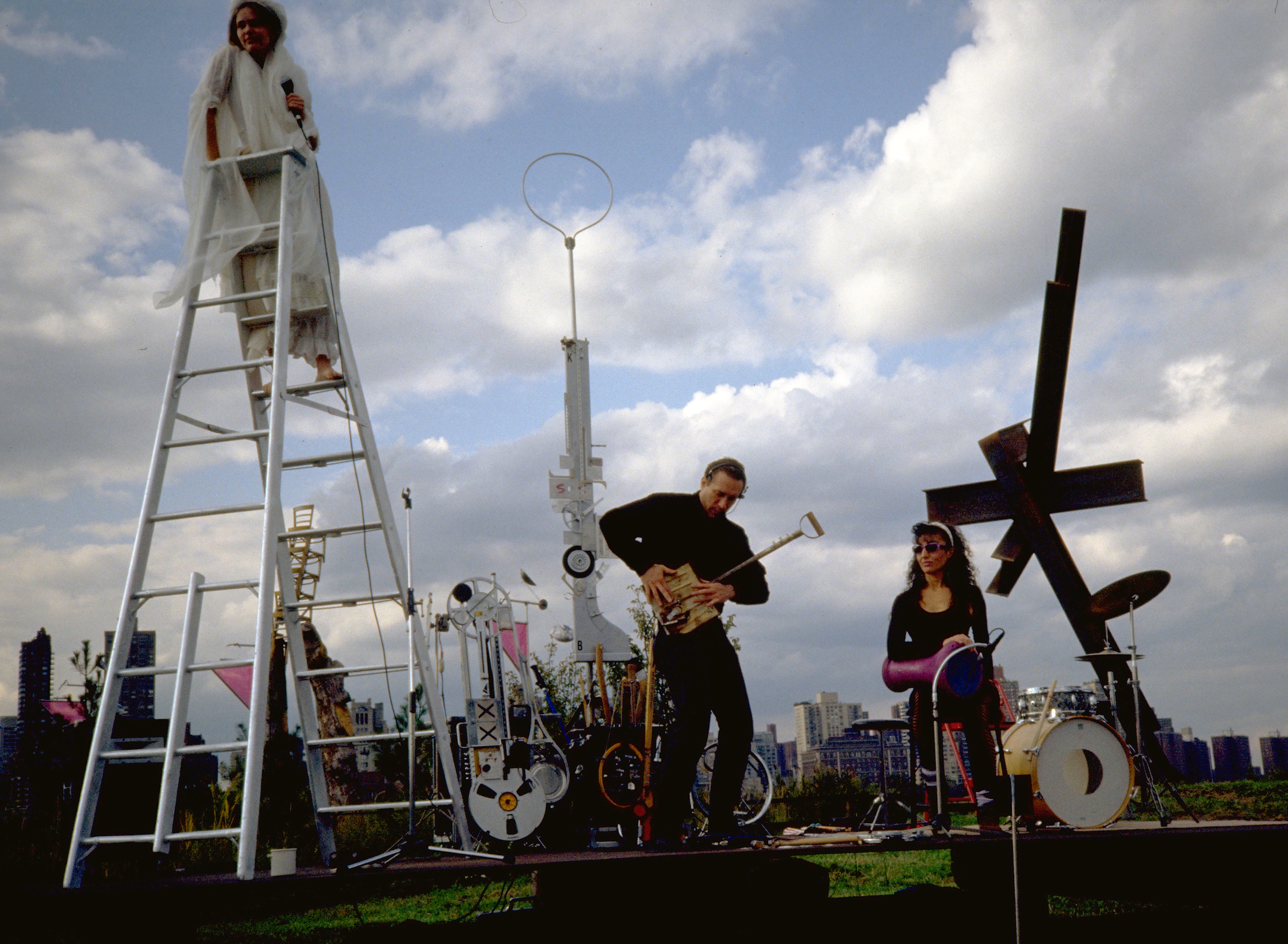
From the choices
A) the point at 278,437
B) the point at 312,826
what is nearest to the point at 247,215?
→ the point at 278,437

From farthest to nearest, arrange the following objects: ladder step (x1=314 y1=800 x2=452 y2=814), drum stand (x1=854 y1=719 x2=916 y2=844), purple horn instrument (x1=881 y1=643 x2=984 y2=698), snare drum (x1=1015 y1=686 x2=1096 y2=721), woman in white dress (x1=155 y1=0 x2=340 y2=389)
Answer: snare drum (x1=1015 y1=686 x2=1096 y2=721) < drum stand (x1=854 y1=719 x2=916 y2=844) < purple horn instrument (x1=881 y1=643 x2=984 y2=698) < woman in white dress (x1=155 y1=0 x2=340 y2=389) < ladder step (x1=314 y1=800 x2=452 y2=814)

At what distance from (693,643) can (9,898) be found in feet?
11.2

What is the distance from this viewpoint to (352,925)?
28.9 ft

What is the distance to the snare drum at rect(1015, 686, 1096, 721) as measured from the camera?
733 cm

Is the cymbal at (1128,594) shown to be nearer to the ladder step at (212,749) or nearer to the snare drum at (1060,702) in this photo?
the snare drum at (1060,702)

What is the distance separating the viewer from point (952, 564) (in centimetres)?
728

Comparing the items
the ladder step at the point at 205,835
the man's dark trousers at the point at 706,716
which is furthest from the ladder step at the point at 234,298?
the man's dark trousers at the point at 706,716

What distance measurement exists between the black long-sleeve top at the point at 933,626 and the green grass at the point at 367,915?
3279 mm

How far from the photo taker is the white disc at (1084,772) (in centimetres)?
626

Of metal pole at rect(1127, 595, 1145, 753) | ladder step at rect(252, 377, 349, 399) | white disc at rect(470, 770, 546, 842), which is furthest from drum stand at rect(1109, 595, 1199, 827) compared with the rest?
ladder step at rect(252, 377, 349, 399)

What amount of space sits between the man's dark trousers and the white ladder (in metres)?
1.24

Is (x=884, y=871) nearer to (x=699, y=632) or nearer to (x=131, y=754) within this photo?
(x=699, y=632)

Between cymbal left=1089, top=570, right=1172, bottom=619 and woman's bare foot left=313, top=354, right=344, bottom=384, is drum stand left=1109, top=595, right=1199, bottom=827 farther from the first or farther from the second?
woman's bare foot left=313, top=354, right=344, bottom=384

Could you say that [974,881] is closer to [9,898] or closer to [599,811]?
[599,811]
